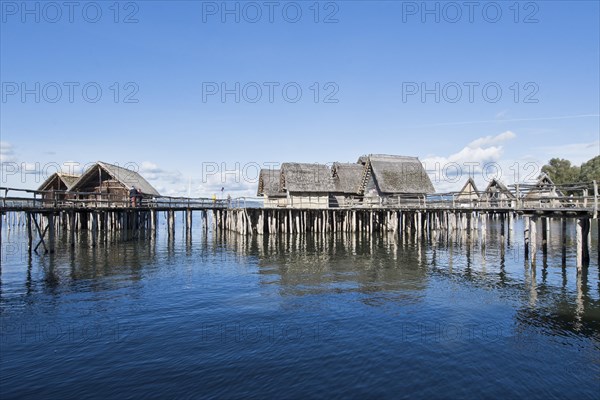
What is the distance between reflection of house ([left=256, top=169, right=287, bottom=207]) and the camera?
41947mm

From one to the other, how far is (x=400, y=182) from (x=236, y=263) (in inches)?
953

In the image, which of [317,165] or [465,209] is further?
[317,165]

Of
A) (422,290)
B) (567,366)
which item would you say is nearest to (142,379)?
(567,366)

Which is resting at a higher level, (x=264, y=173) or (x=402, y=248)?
(x=264, y=173)

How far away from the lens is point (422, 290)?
15.7m

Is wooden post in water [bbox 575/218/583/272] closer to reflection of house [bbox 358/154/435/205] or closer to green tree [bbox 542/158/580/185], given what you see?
reflection of house [bbox 358/154/435/205]

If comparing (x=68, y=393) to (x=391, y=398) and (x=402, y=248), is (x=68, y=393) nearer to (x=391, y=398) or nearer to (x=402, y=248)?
(x=391, y=398)

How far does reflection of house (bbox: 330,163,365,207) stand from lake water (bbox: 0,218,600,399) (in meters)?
21.7

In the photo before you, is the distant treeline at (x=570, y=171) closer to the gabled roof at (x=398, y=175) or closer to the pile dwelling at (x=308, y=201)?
the pile dwelling at (x=308, y=201)

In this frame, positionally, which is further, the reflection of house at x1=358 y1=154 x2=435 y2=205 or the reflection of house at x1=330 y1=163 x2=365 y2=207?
the reflection of house at x1=330 y1=163 x2=365 y2=207

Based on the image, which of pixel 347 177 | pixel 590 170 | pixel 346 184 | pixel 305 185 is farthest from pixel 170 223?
pixel 590 170

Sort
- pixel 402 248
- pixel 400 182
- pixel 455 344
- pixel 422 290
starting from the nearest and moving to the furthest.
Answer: pixel 455 344 → pixel 422 290 → pixel 402 248 → pixel 400 182

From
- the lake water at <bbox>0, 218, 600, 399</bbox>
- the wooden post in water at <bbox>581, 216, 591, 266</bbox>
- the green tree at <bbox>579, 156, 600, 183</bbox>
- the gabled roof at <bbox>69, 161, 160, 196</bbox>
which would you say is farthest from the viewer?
the green tree at <bbox>579, 156, 600, 183</bbox>

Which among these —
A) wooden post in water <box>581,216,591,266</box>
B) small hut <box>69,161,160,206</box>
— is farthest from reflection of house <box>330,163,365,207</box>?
wooden post in water <box>581,216,591,266</box>
